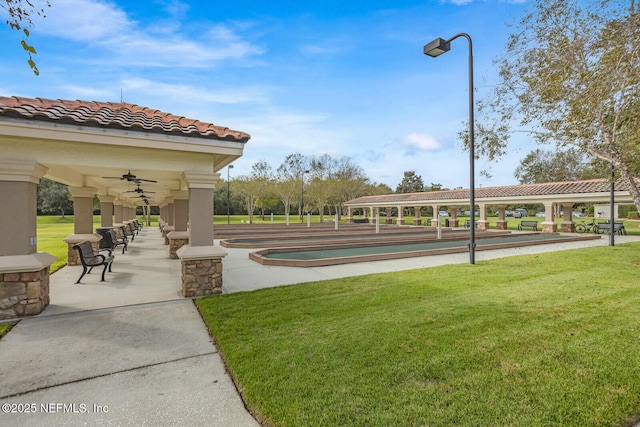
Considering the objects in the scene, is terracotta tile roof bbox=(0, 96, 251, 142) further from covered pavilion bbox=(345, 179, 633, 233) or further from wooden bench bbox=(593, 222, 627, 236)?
wooden bench bbox=(593, 222, 627, 236)

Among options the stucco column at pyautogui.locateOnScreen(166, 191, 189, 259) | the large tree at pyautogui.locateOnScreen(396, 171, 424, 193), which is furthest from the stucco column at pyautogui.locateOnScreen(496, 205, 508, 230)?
the large tree at pyautogui.locateOnScreen(396, 171, 424, 193)

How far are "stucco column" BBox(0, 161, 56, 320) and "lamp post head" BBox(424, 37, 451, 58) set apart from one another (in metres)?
9.22

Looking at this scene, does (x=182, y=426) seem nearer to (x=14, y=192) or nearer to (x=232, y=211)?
(x=14, y=192)

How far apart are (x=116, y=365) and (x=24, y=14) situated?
4.15 metres

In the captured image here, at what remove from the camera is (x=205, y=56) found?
966cm

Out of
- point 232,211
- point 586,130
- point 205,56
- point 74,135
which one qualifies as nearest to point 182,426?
point 74,135

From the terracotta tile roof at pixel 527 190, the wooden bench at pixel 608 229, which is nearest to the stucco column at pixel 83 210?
the terracotta tile roof at pixel 527 190

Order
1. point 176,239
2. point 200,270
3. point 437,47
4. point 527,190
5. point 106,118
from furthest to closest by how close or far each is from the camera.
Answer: point 527,190 → point 176,239 → point 437,47 → point 200,270 → point 106,118

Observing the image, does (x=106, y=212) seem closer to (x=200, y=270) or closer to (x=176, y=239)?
(x=176, y=239)

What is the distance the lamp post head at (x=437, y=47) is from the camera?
840 centimetres

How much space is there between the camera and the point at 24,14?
3.59 meters

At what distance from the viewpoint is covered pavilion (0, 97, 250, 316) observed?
5043 millimetres

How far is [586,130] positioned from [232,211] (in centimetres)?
5386

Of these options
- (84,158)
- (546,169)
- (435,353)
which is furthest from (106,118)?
(546,169)
